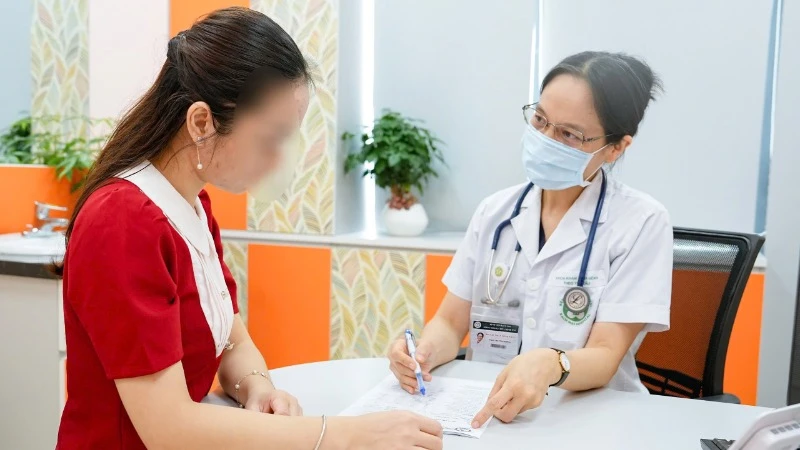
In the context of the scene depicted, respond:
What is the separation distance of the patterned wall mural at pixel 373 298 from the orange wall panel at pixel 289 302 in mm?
50

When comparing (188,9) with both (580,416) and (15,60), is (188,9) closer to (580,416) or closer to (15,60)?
(15,60)

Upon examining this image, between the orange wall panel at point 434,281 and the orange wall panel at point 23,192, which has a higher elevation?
the orange wall panel at point 23,192

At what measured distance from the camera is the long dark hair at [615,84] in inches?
67.1

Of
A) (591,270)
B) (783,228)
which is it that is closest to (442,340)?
(591,270)

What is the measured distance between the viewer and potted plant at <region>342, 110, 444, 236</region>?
3057mm

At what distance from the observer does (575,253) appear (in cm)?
174

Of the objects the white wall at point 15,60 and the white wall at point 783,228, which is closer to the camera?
the white wall at point 783,228

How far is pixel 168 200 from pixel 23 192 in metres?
2.19

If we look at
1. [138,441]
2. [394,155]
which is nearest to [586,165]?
[138,441]

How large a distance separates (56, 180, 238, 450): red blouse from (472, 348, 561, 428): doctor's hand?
537mm

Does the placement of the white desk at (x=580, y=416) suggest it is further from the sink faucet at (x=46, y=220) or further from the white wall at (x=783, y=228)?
the sink faucet at (x=46, y=220)

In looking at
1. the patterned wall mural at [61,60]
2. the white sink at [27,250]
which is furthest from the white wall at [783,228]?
the patterned wall mural at [61,60]

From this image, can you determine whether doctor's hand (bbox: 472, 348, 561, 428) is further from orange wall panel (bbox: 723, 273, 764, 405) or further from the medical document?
orange wall panel (bbox: 723, 273, 764, 405)

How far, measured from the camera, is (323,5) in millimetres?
3080
